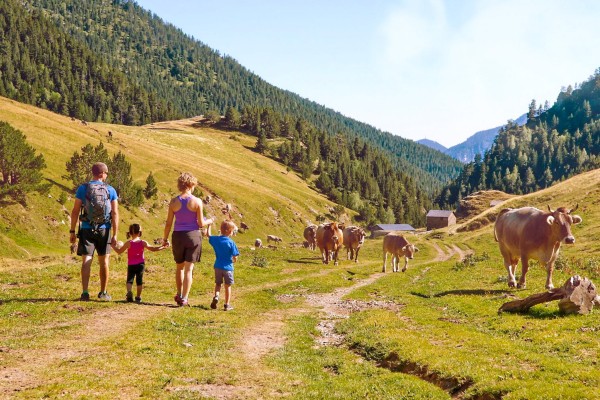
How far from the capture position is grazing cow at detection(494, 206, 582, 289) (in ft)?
71.8

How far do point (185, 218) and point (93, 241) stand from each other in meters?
3.20

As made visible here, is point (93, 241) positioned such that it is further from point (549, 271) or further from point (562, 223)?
point (562, 223)

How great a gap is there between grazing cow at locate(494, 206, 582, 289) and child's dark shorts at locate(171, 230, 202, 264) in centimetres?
1734

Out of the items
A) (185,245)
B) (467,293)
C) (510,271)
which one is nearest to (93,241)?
(185,245)

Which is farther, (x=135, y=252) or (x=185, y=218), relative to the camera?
(x=135, y=252)

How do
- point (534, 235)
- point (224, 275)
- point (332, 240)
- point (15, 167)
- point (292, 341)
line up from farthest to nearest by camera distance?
1. point (15, 167)
2. point (332, 240)
3. point (534, 235)
4. point (224, 275)
5. point (292, 341)

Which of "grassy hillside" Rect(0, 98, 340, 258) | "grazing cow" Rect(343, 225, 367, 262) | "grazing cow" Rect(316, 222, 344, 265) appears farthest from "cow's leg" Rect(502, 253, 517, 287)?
"grassy hillside" Rect(0, 98, 340, 258)

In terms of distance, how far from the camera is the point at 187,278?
53.8ft

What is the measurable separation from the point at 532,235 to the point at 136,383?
850 inches

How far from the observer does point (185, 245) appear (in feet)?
50.7

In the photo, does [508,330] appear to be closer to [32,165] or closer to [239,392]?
[239,392]

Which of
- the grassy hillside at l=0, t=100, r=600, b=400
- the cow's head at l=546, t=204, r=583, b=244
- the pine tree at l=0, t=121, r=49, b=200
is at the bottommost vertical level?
the grassy hillside at l=0, t=100, r=600, b=400

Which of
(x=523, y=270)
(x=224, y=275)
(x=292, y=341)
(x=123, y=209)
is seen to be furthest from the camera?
(x=123, y=209)

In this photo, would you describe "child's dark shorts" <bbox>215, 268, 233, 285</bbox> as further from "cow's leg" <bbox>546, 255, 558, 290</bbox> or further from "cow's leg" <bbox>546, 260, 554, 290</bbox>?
"cow's leg" <bbox>546, 255, 558, 290</bbox>
